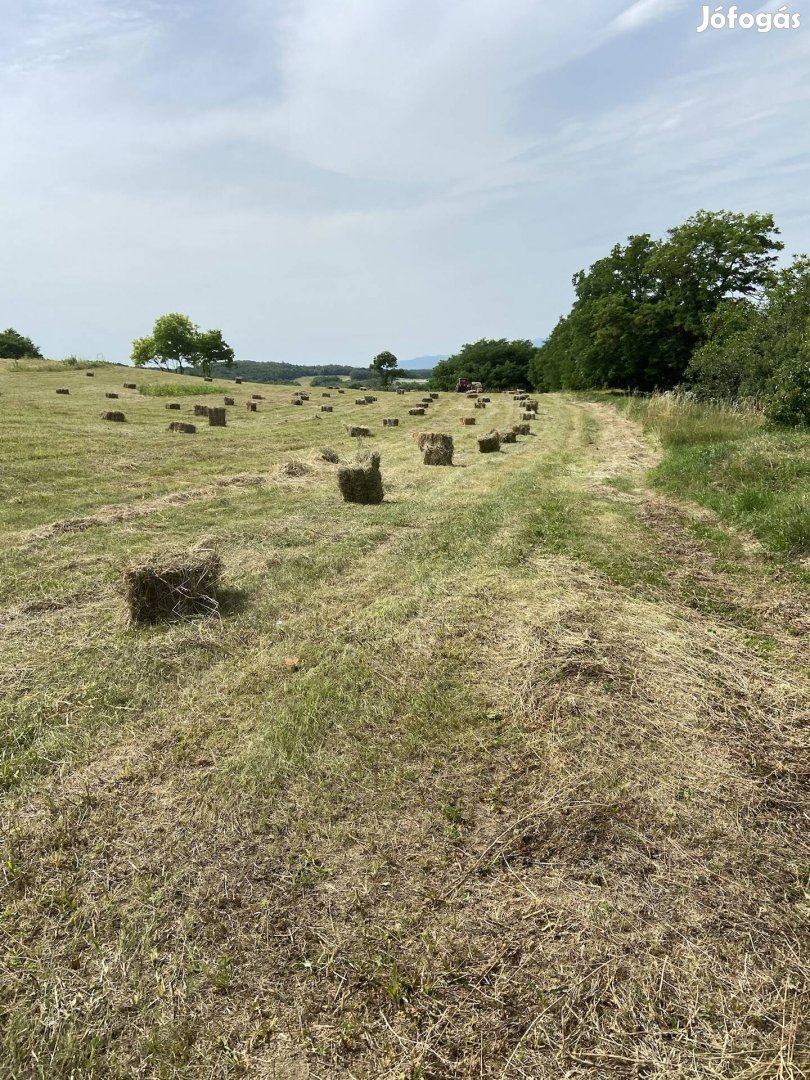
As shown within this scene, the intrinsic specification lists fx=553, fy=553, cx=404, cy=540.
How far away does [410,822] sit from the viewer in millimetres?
3379

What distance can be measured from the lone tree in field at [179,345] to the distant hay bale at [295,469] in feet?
276

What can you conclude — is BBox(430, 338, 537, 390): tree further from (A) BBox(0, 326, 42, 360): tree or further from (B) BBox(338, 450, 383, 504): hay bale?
(B) BBox(338, 450, 383, 504): hay bale

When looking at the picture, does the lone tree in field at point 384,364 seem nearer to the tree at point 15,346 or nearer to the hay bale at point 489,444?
the tree at point 15,346

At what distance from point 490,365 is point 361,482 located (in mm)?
105244

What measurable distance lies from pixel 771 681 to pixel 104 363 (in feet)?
190

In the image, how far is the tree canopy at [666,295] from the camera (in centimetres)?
3634

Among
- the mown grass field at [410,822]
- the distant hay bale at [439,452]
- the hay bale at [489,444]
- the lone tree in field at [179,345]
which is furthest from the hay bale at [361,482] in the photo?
the lone tree in field at [179,345]

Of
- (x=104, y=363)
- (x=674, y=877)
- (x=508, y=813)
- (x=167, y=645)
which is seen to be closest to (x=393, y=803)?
(x=508, y=813)

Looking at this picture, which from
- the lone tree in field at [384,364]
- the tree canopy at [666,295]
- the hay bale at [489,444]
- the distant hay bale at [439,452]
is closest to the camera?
the distant hay bale at [439,452]

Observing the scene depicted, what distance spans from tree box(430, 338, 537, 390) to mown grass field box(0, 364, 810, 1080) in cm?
9908

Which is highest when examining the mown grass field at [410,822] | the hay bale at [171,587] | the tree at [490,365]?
→ the tree at [490,365]

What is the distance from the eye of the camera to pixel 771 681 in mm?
4695

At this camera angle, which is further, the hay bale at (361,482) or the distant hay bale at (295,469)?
the distant hay bale at (295,469)

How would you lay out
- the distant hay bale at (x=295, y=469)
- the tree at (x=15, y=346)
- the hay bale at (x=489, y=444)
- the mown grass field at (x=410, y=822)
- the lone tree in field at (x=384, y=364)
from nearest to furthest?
the mown grass field at (x=410, y=822) < the distant hay bale at (x=295, y=469) < the hay bale at (x=489, y=444) < the tree at (x=15, y=346) < the lone tree in field at (x=384, y=364)
